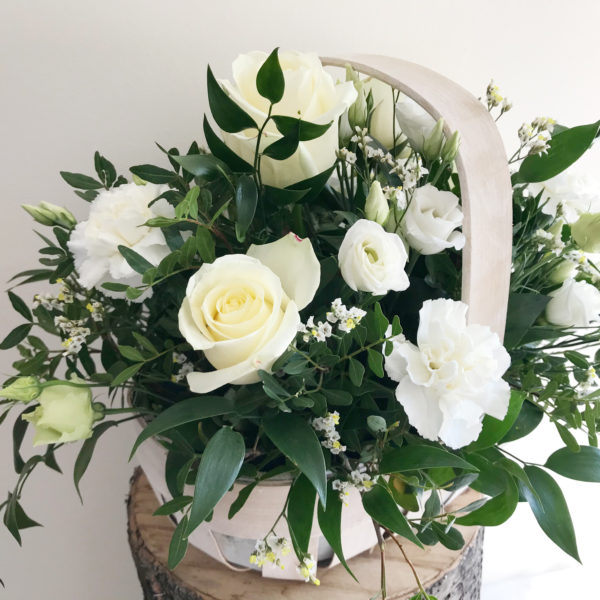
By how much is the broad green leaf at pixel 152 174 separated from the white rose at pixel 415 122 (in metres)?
0.24

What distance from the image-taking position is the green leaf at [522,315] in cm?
58

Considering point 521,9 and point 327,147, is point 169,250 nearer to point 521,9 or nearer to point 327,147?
point 327,147

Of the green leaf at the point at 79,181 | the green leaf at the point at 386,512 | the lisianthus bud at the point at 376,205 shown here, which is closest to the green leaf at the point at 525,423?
the green leaf at the point at 386,512

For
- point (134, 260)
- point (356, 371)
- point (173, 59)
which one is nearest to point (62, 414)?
point (134, 260)

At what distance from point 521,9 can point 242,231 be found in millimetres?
659

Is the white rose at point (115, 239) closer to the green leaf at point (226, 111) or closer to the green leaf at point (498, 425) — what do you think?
the green leaf at point (226, 111)

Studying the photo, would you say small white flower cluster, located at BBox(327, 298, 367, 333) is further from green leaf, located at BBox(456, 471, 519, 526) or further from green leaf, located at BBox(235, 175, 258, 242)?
green leaf, located at BBox(456, 471, 519, 526)

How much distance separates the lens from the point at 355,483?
52 centimetres

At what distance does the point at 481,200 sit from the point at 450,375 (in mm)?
161

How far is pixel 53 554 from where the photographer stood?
3.58 feet

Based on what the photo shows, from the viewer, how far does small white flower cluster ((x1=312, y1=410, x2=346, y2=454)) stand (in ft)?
1.66

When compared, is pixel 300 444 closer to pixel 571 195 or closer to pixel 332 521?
pixel 332 521

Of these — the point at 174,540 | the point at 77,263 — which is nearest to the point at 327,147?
the point at 77,263

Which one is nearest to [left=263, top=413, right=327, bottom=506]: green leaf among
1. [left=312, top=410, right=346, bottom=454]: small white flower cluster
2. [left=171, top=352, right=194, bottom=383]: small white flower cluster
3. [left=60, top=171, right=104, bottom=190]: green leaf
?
[left=312, top=410, right=346, bottom=454]: small white flower cluster
